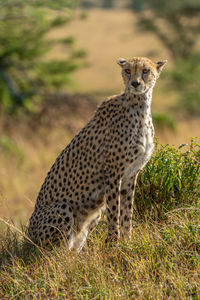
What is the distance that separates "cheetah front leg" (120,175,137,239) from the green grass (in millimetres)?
157

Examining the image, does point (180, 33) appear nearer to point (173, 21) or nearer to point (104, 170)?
point (173, 21)

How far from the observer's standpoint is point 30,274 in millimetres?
3162

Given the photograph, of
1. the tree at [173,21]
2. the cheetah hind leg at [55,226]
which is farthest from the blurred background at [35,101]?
the tree at [173,21]

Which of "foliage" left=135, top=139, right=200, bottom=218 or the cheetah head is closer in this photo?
the cheetah head

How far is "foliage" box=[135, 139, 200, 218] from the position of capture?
12.3 feet

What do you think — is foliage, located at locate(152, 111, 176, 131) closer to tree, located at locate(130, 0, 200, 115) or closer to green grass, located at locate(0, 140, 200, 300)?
tree, located at locate(130, 0, 200, 115)

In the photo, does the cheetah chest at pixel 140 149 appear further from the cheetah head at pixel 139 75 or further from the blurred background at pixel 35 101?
the blurred background at pixel 35 101

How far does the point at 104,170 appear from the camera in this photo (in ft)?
11.9

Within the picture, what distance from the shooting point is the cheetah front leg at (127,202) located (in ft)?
12.2

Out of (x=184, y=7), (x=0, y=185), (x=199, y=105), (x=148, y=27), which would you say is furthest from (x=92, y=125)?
(x=148, y=27)

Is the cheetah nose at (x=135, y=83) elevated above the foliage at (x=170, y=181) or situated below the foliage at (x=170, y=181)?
above

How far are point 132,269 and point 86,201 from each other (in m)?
0.83

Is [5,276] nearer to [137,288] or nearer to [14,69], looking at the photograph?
[137,288]

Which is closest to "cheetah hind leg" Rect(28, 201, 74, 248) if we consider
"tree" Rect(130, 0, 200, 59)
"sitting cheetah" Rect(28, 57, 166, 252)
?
"sitting cheetah" Rect(28, 57, 166, 252)
